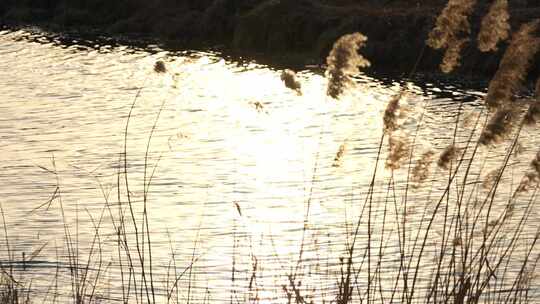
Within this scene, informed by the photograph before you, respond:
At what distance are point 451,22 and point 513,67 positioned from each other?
1.33 feet

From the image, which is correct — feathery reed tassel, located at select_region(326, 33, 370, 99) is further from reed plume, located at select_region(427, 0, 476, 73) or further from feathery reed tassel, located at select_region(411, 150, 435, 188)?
feathery reed tassel, located at select_region(411, 150, 435, 188)

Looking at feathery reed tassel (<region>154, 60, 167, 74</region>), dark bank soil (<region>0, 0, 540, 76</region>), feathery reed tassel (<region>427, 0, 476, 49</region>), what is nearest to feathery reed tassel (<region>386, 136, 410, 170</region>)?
feathery reed tassel (<region>427, 0, 476, 49</region>)

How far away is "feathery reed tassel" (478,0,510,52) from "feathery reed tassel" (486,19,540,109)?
0.08 meters

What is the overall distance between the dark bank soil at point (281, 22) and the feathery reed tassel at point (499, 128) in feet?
65.2

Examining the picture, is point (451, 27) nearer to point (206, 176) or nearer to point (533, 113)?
point (533, 113)

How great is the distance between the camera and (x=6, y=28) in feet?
117

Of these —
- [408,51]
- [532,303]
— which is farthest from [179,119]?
[532,303]

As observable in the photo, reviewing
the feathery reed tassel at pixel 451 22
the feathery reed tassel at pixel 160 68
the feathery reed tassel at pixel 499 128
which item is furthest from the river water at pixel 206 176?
the feathery reed tassel at pixel 499 128

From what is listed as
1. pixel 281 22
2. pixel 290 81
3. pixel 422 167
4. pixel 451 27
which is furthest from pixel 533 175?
pixel 281 22

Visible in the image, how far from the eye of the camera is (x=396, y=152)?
5824 mm

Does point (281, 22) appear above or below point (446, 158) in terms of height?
below

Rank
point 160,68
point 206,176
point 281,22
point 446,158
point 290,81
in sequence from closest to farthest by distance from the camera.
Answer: point 446,158
point 290,81
point 160,68
point 206,176
point 281,22

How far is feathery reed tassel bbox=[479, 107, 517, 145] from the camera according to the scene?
5578 millimetres

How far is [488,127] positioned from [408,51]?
919 inches
